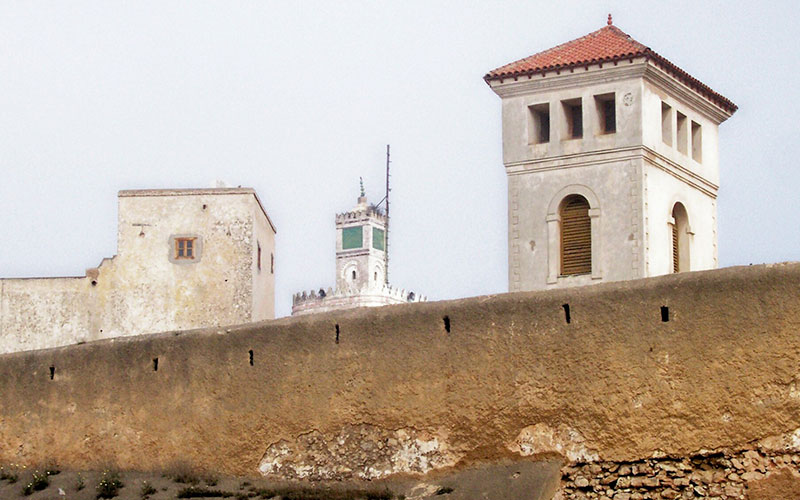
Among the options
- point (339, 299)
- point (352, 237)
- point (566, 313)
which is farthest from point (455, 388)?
point (352, 237)

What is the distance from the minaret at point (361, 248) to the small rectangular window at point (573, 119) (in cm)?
7383

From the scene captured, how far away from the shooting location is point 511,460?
55.2 ft

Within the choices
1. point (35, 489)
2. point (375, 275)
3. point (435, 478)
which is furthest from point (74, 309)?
point (375, 275)

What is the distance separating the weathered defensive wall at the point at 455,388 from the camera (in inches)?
617

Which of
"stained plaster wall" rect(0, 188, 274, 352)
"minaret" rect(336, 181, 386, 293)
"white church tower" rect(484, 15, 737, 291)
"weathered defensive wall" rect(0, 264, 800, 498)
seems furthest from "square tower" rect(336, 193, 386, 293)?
"weathered defensive wall" rect(0, 264, 800, 498)

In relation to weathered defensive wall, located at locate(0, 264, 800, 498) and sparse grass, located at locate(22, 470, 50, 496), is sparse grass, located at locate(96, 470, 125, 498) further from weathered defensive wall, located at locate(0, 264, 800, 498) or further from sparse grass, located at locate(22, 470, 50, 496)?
sparse grass, located at locate(22, 470, 50, 496)

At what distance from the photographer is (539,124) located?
96.1 feet

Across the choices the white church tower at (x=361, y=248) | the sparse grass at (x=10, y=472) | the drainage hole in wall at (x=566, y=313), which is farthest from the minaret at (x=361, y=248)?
the drainage hole in wall at (x=566, y=313)

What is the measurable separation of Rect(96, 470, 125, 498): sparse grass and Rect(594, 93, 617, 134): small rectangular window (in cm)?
1276

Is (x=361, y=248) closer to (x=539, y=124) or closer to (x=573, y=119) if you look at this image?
(x=539, y=124)

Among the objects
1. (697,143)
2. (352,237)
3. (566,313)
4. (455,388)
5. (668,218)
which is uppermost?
(352,237)

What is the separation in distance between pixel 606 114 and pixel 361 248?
75.2 meters

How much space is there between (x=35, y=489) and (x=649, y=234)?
42.3 feet

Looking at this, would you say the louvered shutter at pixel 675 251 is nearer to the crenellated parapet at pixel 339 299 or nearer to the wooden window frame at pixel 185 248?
the wooden window frame at pixel 185 248
